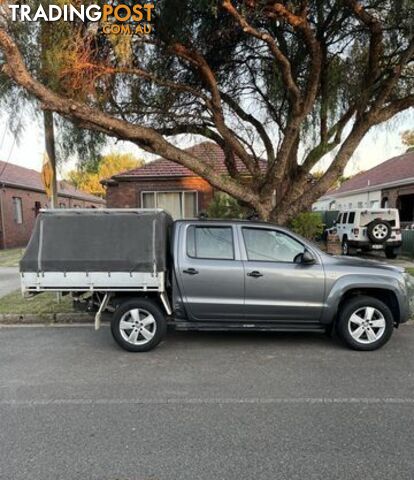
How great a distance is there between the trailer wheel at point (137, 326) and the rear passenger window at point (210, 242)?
36.8 inches

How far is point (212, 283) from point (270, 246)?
943mm

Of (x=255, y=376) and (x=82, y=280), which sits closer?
(x=255, y=376)

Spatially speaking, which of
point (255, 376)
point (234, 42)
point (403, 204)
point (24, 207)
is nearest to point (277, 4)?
point (234, 42)

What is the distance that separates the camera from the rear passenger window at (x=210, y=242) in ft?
16.9

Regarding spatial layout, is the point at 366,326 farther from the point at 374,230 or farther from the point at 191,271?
the point at 374,230

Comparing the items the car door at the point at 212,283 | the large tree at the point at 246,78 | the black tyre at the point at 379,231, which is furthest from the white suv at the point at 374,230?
the car door at the point at 212,283

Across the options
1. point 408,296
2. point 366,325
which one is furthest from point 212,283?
point 408,296

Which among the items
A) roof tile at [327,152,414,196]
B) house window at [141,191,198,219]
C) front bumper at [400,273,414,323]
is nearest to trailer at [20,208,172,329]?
front bumper at [400,273,414,323]

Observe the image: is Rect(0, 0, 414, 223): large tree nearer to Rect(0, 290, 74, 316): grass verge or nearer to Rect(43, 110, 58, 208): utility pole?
Rect(43, 110, 58, 208): utility pole

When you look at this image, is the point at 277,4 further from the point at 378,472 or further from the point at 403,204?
the point at 403,204

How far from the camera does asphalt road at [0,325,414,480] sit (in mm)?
2756

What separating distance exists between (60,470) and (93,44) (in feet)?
20.8

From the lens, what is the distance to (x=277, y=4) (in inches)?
249

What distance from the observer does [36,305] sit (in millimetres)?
7246
